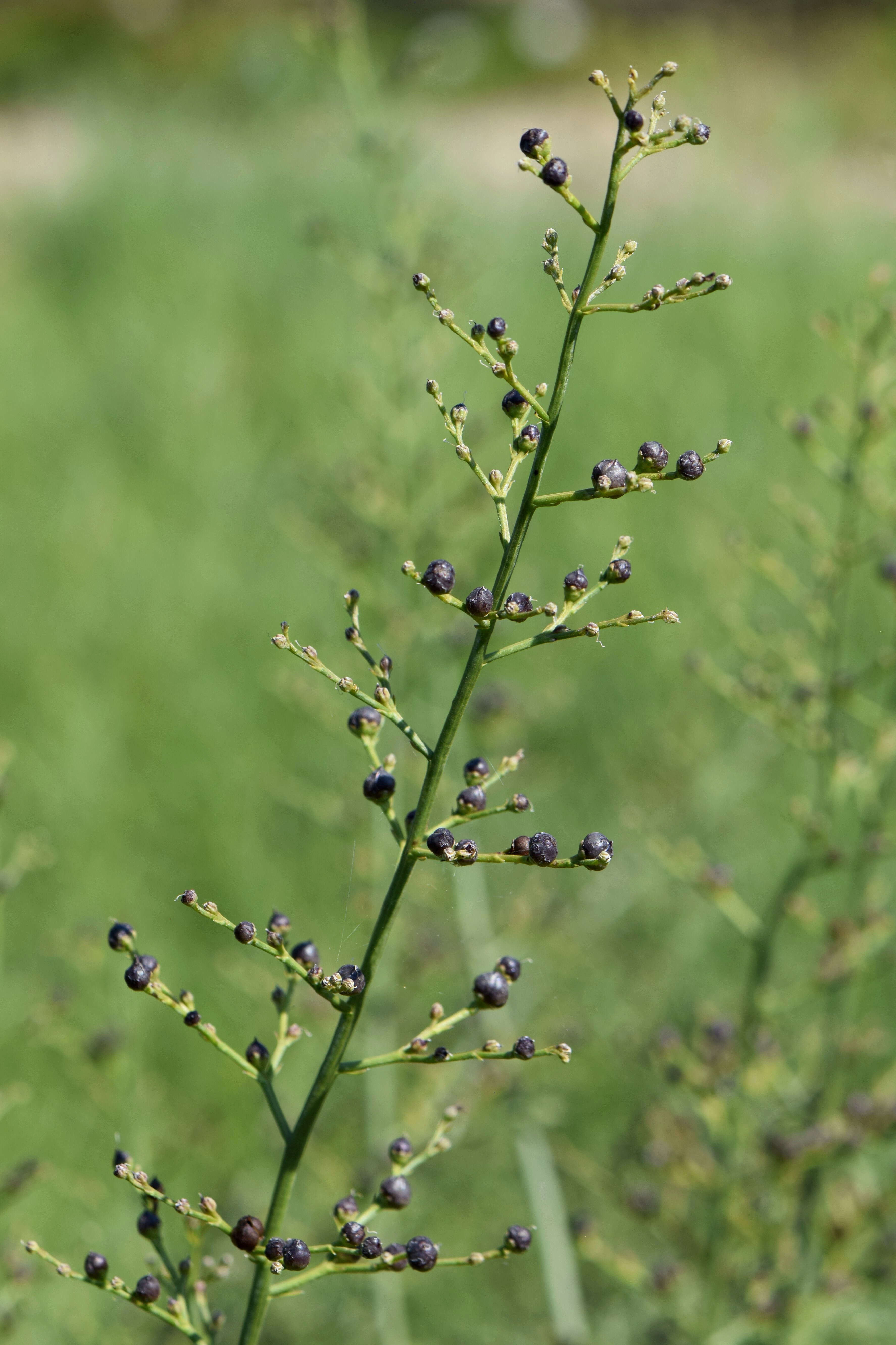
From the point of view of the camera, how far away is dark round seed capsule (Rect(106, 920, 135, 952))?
1.82 metres

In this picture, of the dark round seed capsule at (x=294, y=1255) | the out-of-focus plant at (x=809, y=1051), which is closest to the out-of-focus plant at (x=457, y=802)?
the dark round seed capsule at (x=294, y=1255)

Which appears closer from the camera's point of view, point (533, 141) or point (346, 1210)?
point (533, 141)

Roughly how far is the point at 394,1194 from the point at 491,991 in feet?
1.09

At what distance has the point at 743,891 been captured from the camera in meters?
6.12

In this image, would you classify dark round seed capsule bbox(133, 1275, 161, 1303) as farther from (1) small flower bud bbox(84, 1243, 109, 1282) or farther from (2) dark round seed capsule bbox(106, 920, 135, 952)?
(2) dark round seed capsule bbox(106, 920, 135, 952)

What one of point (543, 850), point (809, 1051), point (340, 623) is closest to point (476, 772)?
point (543, 850)

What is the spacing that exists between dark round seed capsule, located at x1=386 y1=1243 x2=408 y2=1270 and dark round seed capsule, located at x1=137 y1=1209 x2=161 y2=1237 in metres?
0.33

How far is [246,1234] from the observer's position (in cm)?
164

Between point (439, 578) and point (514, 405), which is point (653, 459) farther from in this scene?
point (439, 578)

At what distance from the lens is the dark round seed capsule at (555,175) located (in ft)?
5.27

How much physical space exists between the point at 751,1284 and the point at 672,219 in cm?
1234

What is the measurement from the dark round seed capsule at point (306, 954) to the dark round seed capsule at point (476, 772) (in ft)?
1.01

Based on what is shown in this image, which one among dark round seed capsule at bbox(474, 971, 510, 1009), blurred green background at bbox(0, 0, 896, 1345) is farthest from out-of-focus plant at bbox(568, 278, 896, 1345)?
dark round seed capsule at bbox(474, 971, 510, 1009)

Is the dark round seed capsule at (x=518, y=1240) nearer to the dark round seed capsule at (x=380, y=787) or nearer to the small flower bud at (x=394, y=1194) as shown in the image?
the small flower bud at (x=394, y=1194)
